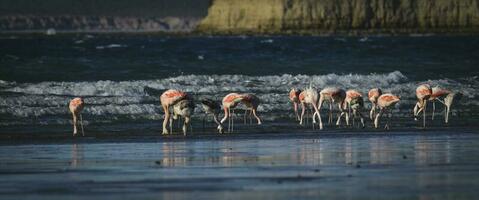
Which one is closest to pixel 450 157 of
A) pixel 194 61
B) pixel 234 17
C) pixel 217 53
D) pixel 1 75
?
pixel 1 75

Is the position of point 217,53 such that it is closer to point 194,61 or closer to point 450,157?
point 194,61

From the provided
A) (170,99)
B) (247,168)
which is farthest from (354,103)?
(247,168)

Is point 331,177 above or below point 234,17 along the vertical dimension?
below

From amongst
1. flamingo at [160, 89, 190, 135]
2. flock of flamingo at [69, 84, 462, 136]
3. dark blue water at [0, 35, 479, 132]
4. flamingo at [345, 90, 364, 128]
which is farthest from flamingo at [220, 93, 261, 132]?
flamingo at [345, 90, 364, 128]

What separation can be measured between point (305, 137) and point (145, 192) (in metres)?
9.30

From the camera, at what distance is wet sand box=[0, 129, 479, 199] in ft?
51.9

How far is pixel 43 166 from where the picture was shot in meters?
19.1

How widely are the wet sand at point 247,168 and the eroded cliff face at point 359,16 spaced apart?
397ft

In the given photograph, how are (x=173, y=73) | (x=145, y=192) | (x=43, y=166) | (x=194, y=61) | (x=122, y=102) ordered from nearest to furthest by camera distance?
(x=145, y=192) → (x=43, y=166) → (x=122, y=102) → (x=173, y=73) → (x=194, y=61)

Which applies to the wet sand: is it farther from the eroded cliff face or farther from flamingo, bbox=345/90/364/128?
the eroded cliff face

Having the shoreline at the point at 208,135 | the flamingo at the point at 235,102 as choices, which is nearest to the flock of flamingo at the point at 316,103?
the flamingo at the point at 235,102

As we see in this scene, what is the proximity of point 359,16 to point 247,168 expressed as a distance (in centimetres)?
13565

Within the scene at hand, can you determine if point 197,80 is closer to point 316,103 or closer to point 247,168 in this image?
point 316,103

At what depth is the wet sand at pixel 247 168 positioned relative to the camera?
51.9 ft
